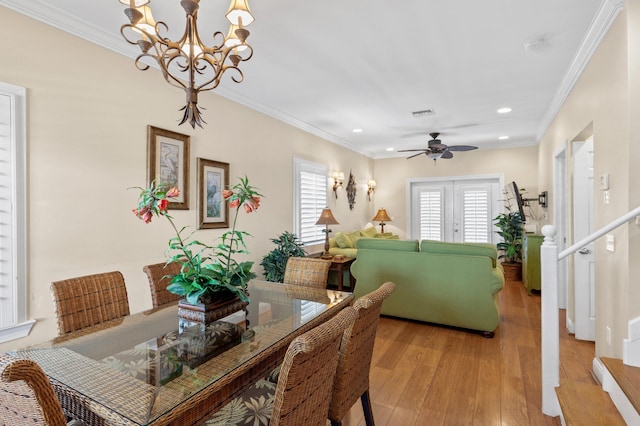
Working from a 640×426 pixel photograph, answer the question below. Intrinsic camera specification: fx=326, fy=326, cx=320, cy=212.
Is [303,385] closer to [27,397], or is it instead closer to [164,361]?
[164,361]

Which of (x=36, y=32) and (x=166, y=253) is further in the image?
(x=166, y=253)

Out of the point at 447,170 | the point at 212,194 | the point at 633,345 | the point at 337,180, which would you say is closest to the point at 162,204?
the point at 212,194

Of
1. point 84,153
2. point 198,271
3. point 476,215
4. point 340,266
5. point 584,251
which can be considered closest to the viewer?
point 198,271

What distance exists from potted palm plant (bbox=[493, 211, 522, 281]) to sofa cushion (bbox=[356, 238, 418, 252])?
10.4ft

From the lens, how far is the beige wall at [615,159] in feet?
6.69

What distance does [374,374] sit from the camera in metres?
2.71

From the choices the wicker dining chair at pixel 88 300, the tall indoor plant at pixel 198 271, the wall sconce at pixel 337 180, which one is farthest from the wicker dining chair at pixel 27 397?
the wall sconce at pixel 337 180

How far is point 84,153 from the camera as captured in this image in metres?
2.51

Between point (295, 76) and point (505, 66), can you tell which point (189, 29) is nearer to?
point (295, 76)

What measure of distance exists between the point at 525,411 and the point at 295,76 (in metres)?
3.45

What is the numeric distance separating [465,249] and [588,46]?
6.85 feet

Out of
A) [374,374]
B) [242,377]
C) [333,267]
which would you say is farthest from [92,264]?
[333,267]

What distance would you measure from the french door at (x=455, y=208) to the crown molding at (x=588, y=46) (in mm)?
3061

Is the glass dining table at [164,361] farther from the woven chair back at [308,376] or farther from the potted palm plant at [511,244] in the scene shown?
the potted palm plant at [511,244]
